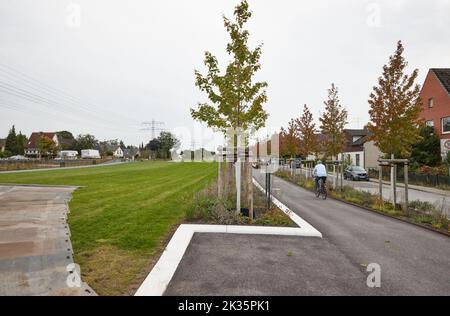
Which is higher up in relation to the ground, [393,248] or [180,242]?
[180,242]

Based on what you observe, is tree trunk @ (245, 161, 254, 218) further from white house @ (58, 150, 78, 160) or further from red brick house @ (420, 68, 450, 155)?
white house @ (58, 150, 78, 160)

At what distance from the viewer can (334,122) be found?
60.4ft

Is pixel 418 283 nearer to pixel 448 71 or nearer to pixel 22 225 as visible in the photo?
pixel 22 225

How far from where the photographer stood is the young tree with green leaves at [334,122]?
18422mm

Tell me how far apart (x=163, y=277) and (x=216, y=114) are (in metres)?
6.73

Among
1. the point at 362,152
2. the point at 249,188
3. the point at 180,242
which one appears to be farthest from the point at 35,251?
the point at 362,152

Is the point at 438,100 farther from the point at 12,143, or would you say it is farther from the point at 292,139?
the point at 12,143

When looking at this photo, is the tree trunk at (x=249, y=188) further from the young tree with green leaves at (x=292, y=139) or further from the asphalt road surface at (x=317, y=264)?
the young tree with green leaves at (x=292, y=139)

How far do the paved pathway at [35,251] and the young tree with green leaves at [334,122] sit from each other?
15344mm

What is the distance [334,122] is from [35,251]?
56.4ft
